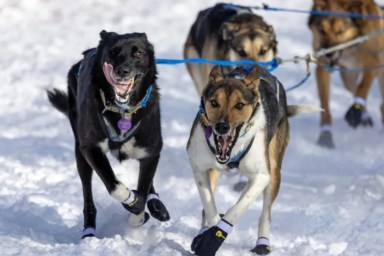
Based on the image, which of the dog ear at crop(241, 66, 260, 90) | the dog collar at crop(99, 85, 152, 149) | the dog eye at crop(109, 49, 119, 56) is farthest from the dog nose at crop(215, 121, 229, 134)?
the dog eye at crop(109, 49, 119, 56)

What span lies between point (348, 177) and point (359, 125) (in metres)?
1.56

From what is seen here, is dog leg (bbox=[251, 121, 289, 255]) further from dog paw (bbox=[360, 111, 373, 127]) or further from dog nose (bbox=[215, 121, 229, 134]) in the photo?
dog paw (bbox=[360, 111, 373, 127])

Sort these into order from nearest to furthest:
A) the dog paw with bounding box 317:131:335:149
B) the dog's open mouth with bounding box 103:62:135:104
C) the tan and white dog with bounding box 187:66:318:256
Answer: the tan and white dog with bounding box 187:66:318:256 < the dog's open mouth with bounding box 103:62:135:104 < the dog paw with bounding box 317:131:335:149

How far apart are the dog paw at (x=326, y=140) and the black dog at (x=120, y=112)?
3.38 metres

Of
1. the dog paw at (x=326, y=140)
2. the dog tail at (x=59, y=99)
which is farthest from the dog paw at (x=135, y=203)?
the dog paw at (x=326, y=140)

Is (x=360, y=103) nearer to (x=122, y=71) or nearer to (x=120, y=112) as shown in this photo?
(x=120, y=112)

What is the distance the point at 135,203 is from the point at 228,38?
2.58m

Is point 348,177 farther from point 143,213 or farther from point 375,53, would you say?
point 143,213

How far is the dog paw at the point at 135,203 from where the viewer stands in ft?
14.9

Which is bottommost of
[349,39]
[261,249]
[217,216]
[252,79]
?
[261,249]

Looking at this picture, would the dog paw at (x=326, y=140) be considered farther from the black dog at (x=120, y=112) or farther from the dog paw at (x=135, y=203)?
the dog paw at (x=135, y=203)

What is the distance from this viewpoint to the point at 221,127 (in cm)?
405

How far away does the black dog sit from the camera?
4.34m

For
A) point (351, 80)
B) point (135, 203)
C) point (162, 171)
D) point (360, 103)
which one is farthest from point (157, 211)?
point (351, 80)
